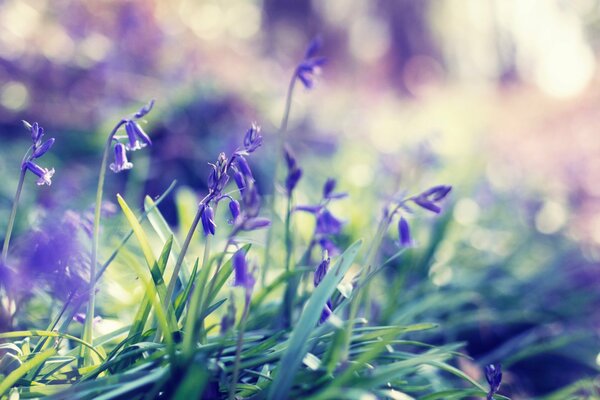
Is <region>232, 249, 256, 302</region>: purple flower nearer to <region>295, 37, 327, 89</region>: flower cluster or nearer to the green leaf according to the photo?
the green leaf

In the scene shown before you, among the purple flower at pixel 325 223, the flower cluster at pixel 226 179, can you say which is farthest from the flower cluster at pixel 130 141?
the purple flower at pixel 325 223

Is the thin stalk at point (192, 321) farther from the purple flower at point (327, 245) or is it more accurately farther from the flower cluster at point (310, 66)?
the flower cluster at point (310, 66)

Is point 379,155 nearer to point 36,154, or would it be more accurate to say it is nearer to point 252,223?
point 36,154

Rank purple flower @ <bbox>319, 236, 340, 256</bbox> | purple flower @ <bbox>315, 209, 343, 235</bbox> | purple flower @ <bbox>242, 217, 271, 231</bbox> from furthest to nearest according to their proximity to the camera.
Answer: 1. purple flower @ <bbox>319, 236, 340, 256</bbox>
2. purple flower @ <bbox>315, 209, 343, 235</bbox>
3. purple flower @ <bbox>242, 217, 271, 231</bbox>

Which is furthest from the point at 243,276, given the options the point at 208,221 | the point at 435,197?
the point at 435,197

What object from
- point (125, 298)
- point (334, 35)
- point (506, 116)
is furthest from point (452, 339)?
point (334, 35)

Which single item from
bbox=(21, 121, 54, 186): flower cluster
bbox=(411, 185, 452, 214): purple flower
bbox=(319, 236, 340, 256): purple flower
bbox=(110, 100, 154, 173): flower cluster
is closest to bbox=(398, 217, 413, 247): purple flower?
bbox=(411, 185, 452, 214): purple flower

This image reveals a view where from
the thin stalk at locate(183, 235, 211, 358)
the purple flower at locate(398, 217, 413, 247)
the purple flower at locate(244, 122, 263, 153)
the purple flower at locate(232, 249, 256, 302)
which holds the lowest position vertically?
the thin stalk at locate(183, 235, 211, 358)

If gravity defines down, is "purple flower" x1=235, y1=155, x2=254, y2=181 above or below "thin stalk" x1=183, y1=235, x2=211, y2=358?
above
